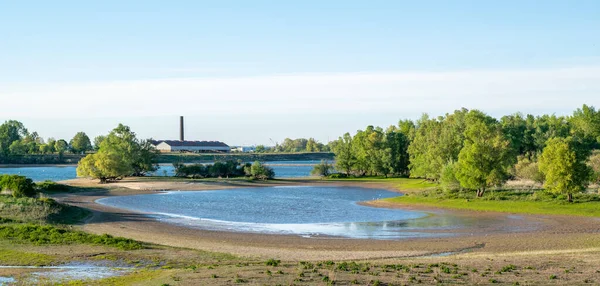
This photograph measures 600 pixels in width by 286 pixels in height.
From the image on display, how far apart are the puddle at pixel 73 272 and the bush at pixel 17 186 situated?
31742 millimetres

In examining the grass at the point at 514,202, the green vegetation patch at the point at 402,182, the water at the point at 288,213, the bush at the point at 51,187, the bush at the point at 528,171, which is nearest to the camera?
the water at the point at 288,213

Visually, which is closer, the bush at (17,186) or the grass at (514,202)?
the grass at (514,202)

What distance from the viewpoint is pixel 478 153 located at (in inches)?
2837

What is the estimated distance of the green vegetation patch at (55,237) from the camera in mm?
40094

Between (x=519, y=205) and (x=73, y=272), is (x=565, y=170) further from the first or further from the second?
(x=73, y=272)

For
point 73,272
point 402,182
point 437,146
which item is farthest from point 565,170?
point 402,182

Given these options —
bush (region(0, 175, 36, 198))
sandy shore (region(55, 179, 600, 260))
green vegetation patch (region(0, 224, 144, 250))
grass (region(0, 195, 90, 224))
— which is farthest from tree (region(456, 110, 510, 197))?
bush (region(0, 175, 36, 198))

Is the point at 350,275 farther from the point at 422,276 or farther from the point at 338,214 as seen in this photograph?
the point at 338,214

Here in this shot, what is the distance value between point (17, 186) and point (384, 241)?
121 ft

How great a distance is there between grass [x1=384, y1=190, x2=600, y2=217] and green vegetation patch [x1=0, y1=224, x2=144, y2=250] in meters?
37.5

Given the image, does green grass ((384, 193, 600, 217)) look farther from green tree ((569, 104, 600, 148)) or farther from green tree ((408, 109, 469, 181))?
green tree ((569, 104, 600, 148))

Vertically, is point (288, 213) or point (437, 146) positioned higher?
point (437, 146)

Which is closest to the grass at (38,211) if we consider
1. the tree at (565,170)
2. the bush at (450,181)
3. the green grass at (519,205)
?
the green grass at (519,205)

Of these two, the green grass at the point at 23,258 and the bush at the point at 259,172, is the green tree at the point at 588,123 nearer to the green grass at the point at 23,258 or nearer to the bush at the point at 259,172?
the bush at the point at 259,172
